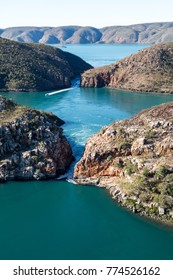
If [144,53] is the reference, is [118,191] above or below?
below

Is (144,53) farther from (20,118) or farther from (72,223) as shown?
(72,223)

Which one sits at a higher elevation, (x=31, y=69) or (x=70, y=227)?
(x=31, y=69)

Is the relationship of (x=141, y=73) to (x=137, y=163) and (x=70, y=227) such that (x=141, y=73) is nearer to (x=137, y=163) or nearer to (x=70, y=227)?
(x=137, y=163)

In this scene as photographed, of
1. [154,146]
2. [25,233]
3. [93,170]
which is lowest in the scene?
[25,233]

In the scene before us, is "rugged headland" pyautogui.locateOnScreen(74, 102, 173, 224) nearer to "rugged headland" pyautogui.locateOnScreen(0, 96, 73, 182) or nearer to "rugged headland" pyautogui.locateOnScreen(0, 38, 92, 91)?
"rugged headland" pyautogui.locateOnScreen(0, 96, 73, 182)

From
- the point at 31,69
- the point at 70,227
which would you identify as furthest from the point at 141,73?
the point at 70,227

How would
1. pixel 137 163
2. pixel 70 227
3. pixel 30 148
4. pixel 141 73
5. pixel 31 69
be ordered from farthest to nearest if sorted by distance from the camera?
pixel 31 69 → pixel 141 73 → pixel 30 148 → pixel 137 163 → pixel 70 227

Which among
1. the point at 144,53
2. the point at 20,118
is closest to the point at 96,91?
the point at 144,53
